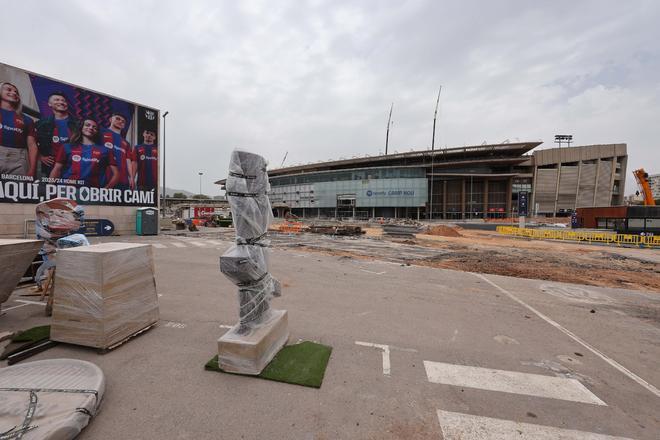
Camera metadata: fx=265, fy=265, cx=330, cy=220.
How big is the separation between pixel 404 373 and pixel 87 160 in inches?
957

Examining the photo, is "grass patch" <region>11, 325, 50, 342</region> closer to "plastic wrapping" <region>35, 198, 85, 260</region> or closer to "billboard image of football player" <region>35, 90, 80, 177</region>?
"plastic wrapping" <region>35, 198, 85, 260</region>

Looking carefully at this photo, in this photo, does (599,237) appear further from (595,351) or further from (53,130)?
(53,130)

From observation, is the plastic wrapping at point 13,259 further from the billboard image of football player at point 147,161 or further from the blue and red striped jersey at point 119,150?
the billboard image of football player at point 147,161

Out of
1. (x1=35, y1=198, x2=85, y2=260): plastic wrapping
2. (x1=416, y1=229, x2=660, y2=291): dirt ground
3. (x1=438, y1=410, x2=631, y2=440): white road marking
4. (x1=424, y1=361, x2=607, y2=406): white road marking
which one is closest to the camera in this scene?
(x1=438, y1=410, x2=631, y2=440): white road marking

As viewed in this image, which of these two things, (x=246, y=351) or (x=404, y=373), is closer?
(x=246, y=351)

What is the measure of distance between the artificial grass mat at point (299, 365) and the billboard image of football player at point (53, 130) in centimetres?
2175

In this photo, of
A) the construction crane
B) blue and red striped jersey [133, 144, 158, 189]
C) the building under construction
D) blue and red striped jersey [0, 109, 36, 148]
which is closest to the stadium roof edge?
the building under construction

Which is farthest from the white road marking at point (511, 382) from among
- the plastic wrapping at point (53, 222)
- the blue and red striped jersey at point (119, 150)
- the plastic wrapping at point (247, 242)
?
the blue and red striped jersey at point (119, 150)

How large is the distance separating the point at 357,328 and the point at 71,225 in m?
6.54

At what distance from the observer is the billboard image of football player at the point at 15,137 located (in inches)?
605

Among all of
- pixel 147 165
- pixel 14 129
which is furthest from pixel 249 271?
pixel 147 165

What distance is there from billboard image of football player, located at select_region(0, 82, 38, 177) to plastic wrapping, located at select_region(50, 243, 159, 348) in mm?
19245

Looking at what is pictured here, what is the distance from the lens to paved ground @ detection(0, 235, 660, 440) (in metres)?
2.64

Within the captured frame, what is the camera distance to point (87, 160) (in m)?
18.6
